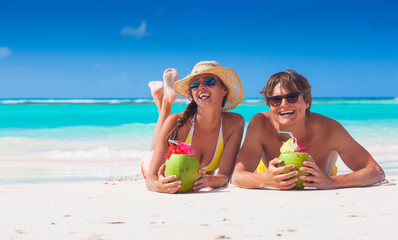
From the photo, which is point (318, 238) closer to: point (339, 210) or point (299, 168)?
point (339, 210)

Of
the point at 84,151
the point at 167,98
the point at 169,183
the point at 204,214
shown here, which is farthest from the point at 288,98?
the point at 84,151

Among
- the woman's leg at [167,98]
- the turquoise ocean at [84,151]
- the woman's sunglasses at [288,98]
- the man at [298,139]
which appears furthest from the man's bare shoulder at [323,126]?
the turquoise ocean at [84,151]

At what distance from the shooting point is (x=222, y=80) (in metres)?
5.37

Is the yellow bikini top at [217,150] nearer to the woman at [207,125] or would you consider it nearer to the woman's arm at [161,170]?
the woman at [207,125]

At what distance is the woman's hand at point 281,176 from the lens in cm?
429

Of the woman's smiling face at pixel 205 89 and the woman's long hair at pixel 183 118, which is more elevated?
the woman's smiling face at pixel 205 89

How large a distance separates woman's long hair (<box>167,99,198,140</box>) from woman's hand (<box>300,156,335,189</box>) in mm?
1507

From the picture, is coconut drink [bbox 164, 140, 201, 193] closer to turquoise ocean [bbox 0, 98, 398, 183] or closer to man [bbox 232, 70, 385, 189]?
man [bbox 232, 70, 385, 189]

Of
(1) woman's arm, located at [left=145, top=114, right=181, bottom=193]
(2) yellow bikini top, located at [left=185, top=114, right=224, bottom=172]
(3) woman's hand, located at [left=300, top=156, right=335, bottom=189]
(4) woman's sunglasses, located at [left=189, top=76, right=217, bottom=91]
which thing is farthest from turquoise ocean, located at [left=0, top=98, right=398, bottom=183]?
(3) woman's hand, located at [left=300, top=156, right=335, bottom=189]

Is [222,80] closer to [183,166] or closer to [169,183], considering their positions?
[183,166]

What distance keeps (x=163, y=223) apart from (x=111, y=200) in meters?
1.25

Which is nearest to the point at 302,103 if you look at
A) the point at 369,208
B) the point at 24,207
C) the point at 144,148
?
Answer: the point at 369,208

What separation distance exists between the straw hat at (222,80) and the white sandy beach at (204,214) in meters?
1.17

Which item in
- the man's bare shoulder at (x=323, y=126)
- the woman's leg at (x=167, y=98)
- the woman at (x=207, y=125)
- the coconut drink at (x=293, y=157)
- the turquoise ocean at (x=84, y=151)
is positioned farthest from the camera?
the turquoise ocean at (x=84, y=151)
